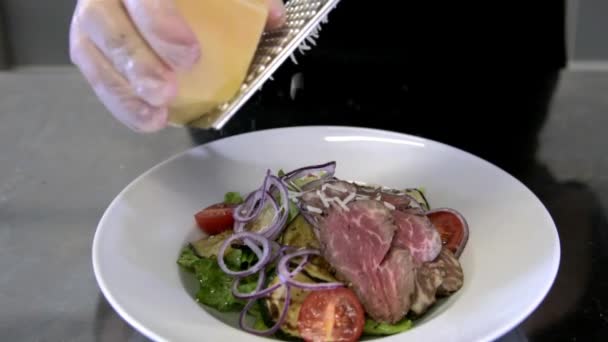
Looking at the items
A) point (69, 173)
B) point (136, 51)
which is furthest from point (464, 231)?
point (69, 173)

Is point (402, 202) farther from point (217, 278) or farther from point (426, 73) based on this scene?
point (426, 73)

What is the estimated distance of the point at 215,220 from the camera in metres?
0.98

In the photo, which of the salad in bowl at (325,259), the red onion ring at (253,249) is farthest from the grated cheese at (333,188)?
the red onion ring at (253,249)

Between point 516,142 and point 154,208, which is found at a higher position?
point 154,208

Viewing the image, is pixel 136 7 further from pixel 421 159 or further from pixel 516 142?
pixel 516 142

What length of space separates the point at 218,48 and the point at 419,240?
0.36 metres

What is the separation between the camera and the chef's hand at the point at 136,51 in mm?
743

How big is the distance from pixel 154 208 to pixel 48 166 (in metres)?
0.41

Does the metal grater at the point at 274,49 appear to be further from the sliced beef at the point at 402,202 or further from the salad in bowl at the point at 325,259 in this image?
the sliced beef at the point at 402,202

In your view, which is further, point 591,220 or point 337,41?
point 337,41

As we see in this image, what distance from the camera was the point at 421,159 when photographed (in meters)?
1.10

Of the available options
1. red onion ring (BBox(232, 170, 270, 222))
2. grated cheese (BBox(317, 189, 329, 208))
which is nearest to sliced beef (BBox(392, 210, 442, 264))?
grated cheese (BBox(317, 189, 329, 208))

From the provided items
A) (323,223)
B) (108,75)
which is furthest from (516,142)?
(108,75)

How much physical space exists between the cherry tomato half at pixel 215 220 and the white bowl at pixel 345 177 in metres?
0.02
